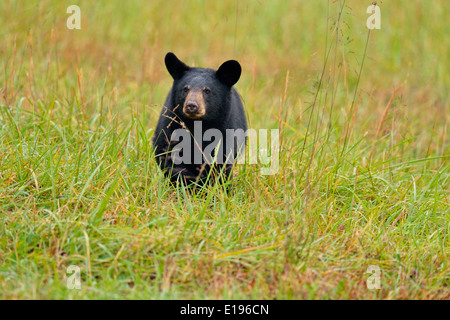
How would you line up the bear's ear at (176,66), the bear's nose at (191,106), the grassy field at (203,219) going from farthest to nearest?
the bear's ear at (176,66)
the bear's nose at (191,106)
the grassy field at (203,219)

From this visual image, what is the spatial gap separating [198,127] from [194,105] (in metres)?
0.36

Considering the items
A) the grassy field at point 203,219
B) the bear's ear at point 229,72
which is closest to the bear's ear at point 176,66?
the bear's ear at point 229,72

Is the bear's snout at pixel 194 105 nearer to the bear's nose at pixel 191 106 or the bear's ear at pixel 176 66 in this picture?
the bear's nose at pixel 191 106

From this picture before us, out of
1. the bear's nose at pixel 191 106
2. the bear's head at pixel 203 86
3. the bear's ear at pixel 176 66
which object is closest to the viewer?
the bear's nose at pixel 191 106

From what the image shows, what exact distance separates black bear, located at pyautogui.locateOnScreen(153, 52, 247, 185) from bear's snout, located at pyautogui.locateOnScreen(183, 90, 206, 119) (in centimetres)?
1

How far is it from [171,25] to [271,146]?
4.25 m

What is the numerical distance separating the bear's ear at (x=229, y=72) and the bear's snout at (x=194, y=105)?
30cm

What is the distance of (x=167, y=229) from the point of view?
3.52m

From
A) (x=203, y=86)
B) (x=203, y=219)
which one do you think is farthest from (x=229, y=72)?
(x=203, y=219)

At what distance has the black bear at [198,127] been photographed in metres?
4.41

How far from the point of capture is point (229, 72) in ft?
14.8

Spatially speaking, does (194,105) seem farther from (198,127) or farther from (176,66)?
(176,66)

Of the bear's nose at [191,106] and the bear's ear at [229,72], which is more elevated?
the bear's ear at [229,72]

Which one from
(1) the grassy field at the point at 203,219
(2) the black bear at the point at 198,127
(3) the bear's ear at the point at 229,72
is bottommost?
(1) the grassy field at the point at 203,219
